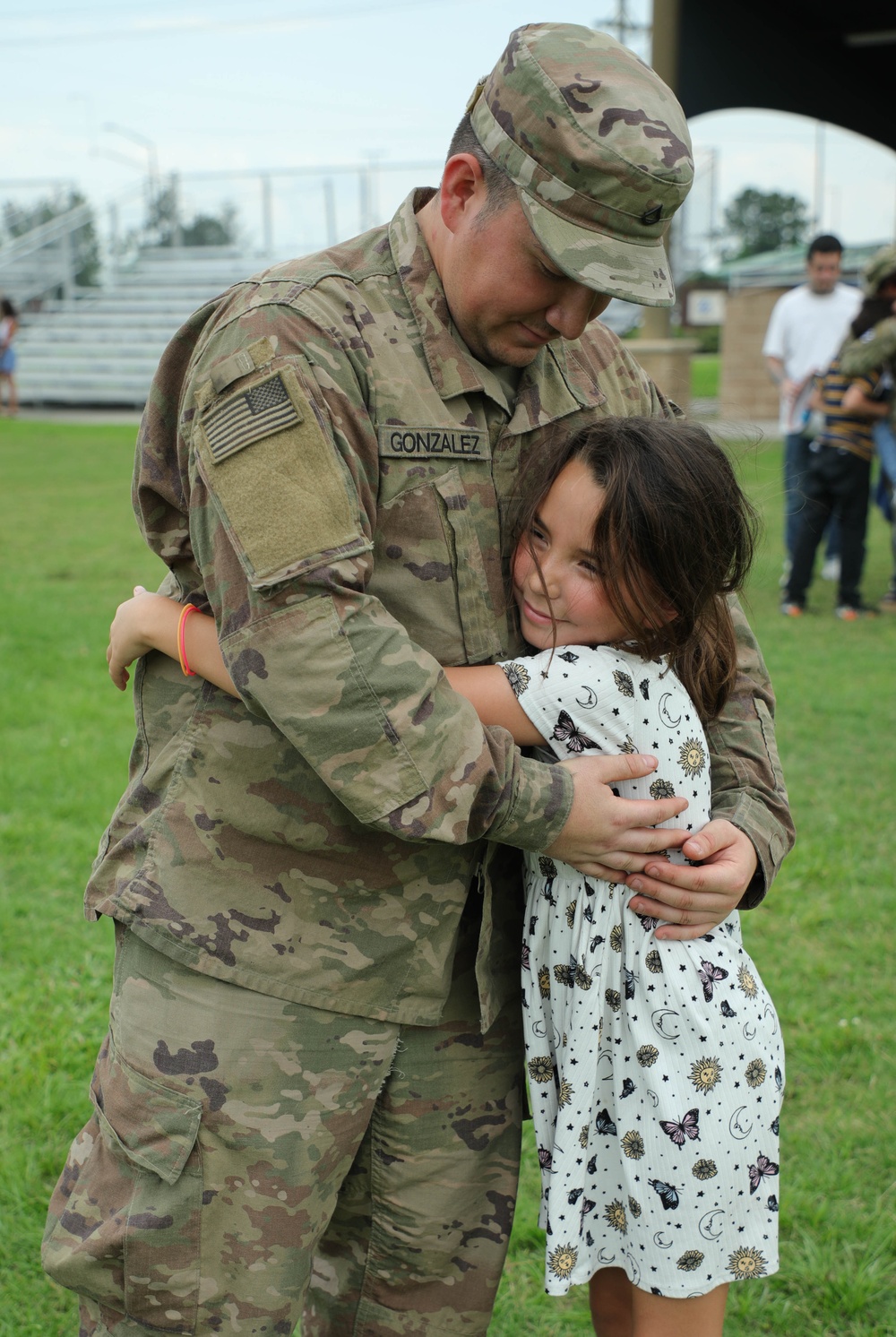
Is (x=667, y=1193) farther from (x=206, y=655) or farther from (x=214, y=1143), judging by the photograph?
(x=206, y=655)

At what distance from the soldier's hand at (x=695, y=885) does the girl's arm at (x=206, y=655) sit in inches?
9.7

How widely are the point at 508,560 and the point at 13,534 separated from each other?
867 centimetres

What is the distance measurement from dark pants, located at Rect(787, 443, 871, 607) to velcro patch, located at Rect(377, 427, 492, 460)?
5818 mm

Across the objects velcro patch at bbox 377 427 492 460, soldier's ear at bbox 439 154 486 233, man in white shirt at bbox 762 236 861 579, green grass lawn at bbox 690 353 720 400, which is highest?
soldier's ear at bbox 439 154 486 233

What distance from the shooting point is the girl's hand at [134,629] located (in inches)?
66.2

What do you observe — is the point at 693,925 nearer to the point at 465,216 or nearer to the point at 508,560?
the point at 508,560

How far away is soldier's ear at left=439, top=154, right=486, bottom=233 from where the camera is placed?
1.54 meters

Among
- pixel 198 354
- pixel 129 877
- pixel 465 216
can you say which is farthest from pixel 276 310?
pixel 129 877

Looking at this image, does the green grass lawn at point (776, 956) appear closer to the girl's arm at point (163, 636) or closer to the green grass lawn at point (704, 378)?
the girl's arm at point (163, 636)

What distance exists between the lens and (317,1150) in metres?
1.70

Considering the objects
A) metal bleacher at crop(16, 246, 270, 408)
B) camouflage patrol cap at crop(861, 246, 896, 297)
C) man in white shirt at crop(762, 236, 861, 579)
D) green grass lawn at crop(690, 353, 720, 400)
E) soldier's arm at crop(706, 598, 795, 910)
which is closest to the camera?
soldier's arm at crop(706, 598, 795, 910)

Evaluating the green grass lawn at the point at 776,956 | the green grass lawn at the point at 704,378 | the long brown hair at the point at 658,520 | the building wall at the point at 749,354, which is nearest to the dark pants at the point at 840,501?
Result: the green grass lawn at the point at 776,956

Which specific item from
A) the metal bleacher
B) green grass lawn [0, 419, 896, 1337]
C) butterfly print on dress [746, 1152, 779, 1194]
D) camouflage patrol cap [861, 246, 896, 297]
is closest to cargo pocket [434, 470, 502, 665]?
green grass lawn [0, 419, 896, 1337]

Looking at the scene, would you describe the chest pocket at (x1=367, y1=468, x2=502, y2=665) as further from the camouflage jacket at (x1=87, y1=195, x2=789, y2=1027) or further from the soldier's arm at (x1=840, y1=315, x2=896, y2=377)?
the soldier's arm at (x1=840, y1=315, x2=896, y2=377)
